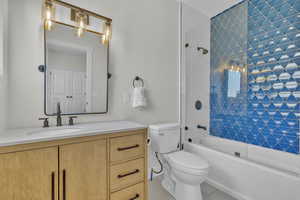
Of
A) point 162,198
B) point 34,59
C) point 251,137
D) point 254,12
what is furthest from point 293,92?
point 34,59

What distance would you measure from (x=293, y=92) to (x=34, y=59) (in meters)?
2.61

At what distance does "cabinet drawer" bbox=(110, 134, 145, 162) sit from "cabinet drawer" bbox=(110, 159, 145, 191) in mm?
67

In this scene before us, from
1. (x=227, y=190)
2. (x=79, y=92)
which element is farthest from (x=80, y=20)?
(x=227, y=190)

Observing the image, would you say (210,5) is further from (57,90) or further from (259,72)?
(57,90)

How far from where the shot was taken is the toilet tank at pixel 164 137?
1.64 m

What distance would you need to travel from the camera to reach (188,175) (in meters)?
1.35

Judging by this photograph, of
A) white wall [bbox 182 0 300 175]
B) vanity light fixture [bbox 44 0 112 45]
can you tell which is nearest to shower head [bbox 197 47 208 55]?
white wall [bbox 182 0 300 175]

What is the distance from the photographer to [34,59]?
1185 millimetres

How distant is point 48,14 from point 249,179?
2506mm

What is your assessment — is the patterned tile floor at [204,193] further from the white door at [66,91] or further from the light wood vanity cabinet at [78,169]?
the white door at [66,91]

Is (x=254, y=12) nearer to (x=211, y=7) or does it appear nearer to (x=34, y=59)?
(x=211, y=7)

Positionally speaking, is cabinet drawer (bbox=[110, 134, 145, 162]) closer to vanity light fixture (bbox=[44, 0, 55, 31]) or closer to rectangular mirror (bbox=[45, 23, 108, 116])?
rectangular mirror (bbox=[45, 23, 108, 116])

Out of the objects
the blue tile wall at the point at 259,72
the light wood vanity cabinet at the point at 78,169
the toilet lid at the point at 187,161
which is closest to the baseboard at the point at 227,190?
the toilet lid at the point at 187,161

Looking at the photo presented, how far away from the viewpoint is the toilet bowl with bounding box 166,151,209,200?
4.31 feet
